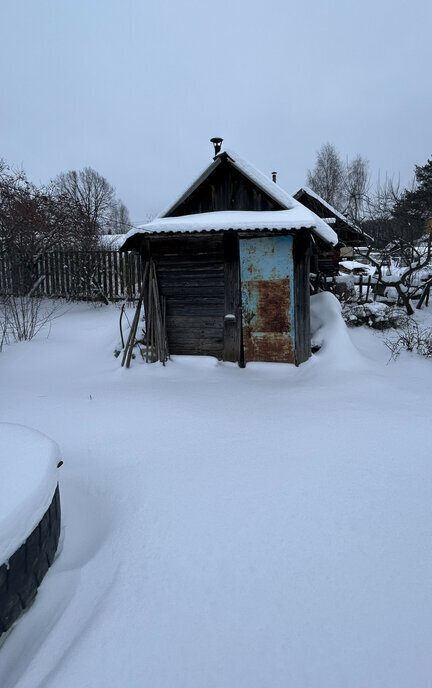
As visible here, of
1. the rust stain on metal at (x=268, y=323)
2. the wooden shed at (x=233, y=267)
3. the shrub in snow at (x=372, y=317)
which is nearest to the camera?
the wooden shed at (x=233, y=267)

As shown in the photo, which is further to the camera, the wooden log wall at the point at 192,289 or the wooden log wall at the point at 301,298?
the wooden log wall at the point at 192,289

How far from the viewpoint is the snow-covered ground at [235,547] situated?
6.75 feet

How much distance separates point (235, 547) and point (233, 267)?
545cm

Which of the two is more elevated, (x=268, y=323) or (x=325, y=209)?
(x=325, y=209)

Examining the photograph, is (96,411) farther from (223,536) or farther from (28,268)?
(28,268)

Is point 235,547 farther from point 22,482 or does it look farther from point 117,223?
point 117,223

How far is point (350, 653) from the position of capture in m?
2.07

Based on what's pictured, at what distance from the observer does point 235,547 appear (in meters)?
2.83

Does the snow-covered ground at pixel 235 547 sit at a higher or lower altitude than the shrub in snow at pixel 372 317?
lower

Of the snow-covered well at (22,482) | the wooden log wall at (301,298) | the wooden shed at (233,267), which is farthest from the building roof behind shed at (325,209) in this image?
the snow-covered well at (22,482)

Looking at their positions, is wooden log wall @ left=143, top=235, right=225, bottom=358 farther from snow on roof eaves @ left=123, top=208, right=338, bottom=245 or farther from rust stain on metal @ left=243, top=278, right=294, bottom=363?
rust stain on metal @ left=243, top=278, right=294, bottom=363

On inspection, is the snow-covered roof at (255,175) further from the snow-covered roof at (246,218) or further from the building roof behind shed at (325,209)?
the building roof behind shed at (325,209)

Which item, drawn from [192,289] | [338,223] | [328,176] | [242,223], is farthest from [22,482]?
[328,176]

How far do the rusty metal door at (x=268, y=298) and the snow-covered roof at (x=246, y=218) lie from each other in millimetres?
482
